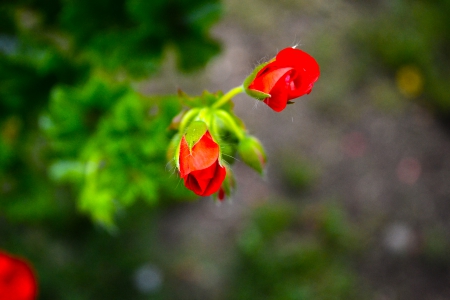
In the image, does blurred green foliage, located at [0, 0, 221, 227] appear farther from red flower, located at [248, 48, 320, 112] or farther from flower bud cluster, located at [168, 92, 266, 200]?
red flower, located at [248, 48, 320, 112]

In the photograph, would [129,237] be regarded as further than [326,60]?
No

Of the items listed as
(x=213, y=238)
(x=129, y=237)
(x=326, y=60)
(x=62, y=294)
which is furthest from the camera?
(x=326, y=60)

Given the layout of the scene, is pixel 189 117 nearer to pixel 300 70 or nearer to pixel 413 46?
pixel 300 70

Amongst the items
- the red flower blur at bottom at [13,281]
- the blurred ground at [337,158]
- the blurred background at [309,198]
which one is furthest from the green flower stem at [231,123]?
the blurred ground at [337,158]

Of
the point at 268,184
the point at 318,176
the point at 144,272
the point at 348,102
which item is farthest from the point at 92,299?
the point at 348,102

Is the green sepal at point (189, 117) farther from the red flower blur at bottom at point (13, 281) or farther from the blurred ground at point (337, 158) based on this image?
the blurred ground at point (337, 158)

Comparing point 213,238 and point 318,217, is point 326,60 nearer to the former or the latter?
point 318,217
